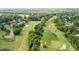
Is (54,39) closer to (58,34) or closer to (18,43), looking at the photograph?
(58,34)

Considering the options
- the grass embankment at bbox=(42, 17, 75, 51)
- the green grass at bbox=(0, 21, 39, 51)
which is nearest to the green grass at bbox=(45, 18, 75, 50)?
the grass embankment at bbox=(42, 17, 75, 51)

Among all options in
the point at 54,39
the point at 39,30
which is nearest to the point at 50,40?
the point at 54,39

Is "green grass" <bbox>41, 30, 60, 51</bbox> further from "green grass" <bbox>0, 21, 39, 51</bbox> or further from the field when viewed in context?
"green grass" <bbox>0, 21, 39, 51</bbox>

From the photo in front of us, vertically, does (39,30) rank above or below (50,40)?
above

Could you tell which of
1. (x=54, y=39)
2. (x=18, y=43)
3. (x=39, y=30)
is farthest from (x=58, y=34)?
(x=18, y=43)

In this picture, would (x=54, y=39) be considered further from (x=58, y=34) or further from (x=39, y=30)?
(x=39, y=30)

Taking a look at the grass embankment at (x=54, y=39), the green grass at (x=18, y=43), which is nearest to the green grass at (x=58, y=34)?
the grass embankment at (x=54, y=39)

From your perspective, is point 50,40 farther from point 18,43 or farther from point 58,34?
point 18,43

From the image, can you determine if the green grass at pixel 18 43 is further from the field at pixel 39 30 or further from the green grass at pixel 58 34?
the green grass at pixel 58 34

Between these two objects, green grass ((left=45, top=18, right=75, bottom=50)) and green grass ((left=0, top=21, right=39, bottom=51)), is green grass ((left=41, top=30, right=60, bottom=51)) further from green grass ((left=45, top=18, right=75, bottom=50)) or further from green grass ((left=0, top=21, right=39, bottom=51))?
green grass ((left=0, top=21, right=39, bottom=51))
